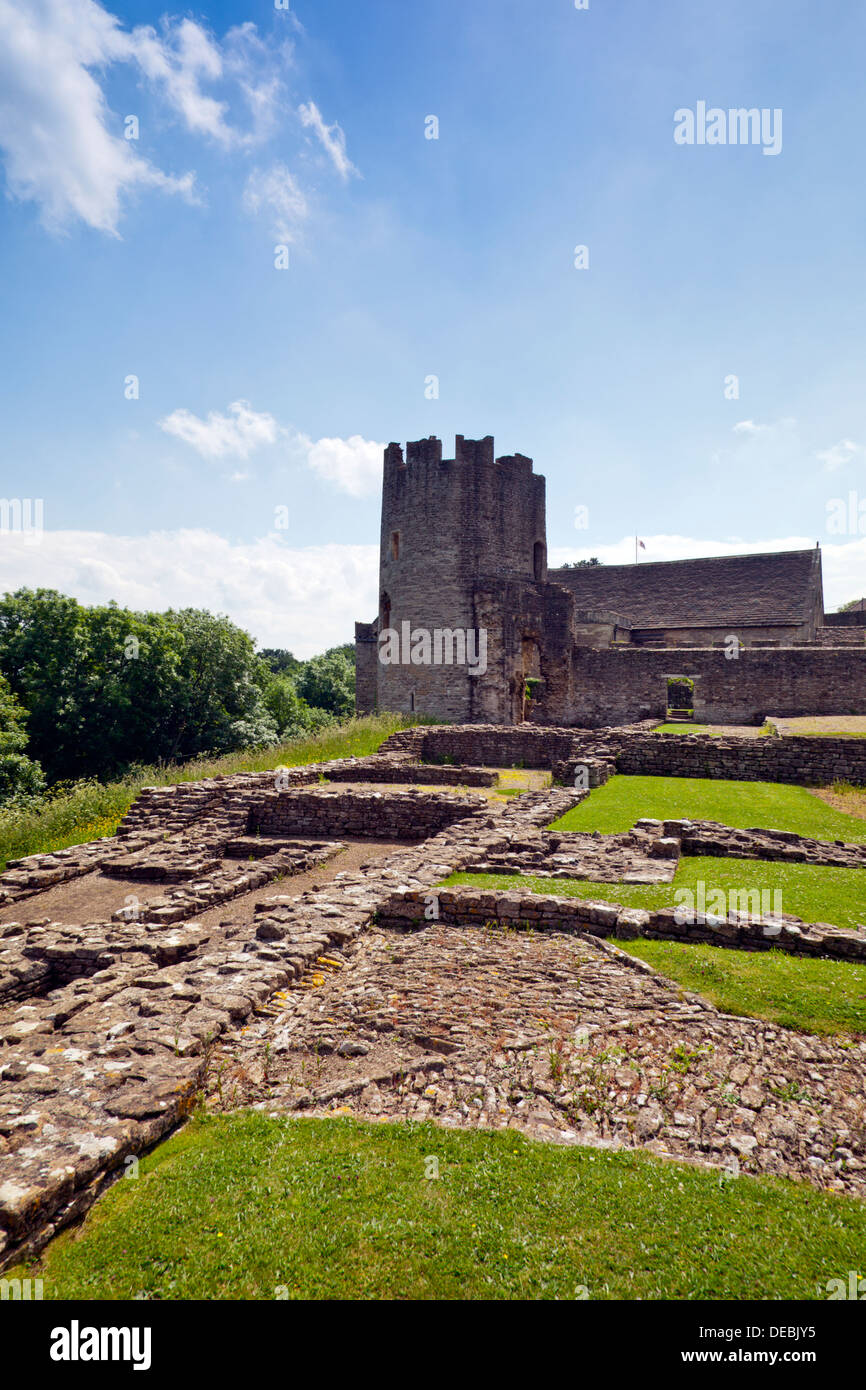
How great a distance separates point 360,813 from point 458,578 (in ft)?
53.6

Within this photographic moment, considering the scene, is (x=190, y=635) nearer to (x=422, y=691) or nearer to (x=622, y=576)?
(x=422, y=691)

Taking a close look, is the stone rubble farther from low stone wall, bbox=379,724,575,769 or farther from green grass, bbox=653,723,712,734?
green grass, bbox=653,723,712,734

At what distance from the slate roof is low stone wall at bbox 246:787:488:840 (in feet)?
66.6

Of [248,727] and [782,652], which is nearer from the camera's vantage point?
[782,652]

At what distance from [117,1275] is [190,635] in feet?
97.6

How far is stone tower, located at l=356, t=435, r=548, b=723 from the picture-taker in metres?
28.1

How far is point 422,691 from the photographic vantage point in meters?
28.7

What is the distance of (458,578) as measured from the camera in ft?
92.4

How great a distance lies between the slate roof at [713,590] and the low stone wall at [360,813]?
20304 mm

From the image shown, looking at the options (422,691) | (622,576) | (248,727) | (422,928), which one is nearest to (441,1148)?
(422,928)

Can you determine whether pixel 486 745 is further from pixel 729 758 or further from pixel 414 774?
pixel 729 758

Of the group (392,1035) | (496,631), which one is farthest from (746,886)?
(496,631)

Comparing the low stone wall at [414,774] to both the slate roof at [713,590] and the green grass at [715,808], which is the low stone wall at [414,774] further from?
the slate roof at [713,590]

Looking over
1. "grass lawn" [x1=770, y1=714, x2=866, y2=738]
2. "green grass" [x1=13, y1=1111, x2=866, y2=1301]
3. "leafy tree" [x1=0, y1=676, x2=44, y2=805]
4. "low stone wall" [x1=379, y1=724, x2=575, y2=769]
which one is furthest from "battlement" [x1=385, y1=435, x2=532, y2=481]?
"green grass" [x1=13, y1=1111, x2=866, y2=1301]
